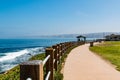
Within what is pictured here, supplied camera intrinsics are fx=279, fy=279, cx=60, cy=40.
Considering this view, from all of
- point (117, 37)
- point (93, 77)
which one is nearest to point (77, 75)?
point (93, 77)

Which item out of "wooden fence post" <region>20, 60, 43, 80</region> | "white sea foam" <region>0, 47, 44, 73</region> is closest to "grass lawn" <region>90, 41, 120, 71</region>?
"white sea foam" <region>0, 47, 44, 73</region>

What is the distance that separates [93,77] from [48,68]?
446cm

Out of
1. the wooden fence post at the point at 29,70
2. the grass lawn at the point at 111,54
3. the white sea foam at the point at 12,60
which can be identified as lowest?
the white sea foam at the point at 12,60

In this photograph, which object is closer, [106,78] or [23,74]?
[23,74]

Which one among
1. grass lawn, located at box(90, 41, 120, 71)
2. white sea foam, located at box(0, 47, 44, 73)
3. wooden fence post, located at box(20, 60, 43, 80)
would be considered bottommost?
white sea foam, located at box(0, 47, 44, 73)

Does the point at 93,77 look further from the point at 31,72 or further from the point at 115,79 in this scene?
the point at 31,72

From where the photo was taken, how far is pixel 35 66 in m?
4.04

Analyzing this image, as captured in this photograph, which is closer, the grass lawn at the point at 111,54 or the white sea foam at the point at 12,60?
the grass lawn at the point at 111,54

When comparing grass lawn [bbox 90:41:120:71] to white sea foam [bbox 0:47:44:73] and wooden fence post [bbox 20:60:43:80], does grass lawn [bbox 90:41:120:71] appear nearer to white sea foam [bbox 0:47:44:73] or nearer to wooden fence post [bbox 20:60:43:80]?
white sea foam [bbox 0:47:44:73]

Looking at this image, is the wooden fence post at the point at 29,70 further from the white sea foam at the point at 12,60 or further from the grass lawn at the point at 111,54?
the white sea foam at the point at 12,60

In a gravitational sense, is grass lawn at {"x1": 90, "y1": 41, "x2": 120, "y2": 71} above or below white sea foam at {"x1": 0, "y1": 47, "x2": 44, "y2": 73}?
above

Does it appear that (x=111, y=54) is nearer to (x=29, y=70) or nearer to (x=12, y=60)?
(x=12, y=60)

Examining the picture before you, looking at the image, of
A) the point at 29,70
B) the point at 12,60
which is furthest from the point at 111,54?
the point at 29,70

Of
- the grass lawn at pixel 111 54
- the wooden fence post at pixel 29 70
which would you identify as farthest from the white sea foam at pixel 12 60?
the wooden fence post at pixel 29 70
